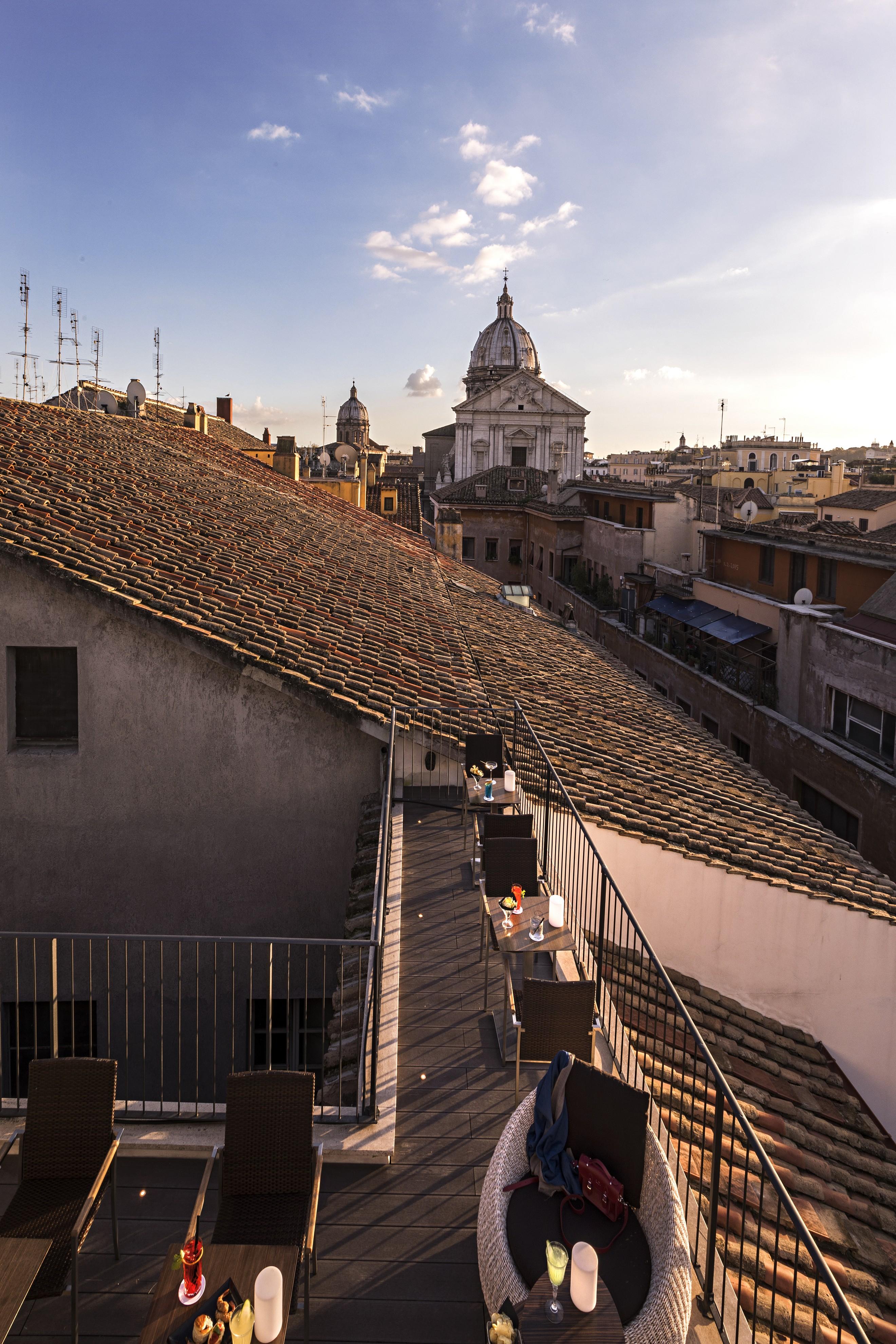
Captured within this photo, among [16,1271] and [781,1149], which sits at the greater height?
[16,1271]

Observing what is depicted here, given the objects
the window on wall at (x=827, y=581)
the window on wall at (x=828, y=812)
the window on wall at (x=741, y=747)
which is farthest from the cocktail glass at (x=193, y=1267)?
the window on wall at (x=827, y=581)

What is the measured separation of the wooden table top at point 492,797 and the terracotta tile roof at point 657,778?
816mm

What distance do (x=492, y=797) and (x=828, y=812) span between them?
12518mm

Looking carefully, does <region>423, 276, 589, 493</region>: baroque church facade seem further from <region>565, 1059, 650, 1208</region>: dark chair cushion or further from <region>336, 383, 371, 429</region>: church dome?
<region>565, 1059, 650, 1208</region>: dark chair cushion

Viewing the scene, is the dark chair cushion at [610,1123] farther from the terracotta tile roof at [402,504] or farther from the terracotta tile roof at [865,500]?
the terracotta tile roof at [865,500]

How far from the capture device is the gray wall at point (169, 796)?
8.85 metres

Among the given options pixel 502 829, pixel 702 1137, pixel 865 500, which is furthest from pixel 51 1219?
pixel 865 500

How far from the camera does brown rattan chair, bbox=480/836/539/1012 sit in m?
7.35

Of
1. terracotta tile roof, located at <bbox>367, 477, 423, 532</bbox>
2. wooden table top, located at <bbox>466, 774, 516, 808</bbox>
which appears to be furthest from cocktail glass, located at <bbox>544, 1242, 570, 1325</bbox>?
terracotta tile roof, located at <bbox>367, 477, 423, 532</bbox>

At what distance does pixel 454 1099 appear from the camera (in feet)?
17.8

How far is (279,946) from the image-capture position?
8.66 metres

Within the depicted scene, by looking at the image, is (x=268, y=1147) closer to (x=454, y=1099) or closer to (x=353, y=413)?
(x=454, y=1099)

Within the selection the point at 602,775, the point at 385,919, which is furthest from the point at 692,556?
the point at 385,919

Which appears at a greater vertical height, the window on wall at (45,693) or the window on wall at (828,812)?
the window on wall at (45,693)
